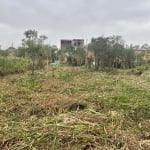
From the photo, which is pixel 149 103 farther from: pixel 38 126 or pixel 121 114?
pixel 38 126

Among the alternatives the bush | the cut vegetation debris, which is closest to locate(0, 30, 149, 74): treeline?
the bush

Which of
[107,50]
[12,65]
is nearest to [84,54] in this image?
[107,50]

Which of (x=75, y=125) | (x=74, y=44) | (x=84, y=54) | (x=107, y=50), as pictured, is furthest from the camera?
(x=74, y=44)

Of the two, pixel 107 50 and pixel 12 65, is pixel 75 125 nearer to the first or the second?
pixel 12 65

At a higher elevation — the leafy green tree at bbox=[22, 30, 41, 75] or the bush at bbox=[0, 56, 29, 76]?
the leafy green tree at bbox=[22, 30, 41, 75]

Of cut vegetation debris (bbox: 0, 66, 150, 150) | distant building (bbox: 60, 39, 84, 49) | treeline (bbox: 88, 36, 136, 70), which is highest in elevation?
distant building (bbox: 60, 39, 84, 49)

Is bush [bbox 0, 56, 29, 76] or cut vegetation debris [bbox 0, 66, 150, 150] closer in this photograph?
cut vegetation debris [bbox 0, 66, 150, 150]

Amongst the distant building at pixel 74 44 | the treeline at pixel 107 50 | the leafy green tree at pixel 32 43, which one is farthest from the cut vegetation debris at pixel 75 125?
the distant building at pixel 74 44

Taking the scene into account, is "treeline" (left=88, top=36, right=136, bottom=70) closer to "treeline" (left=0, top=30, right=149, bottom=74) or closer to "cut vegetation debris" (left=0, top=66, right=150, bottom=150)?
"treeline" (left=0, top=30, right=149, bottom=74)

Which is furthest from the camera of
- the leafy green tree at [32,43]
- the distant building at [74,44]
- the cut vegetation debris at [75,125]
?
the distant building at [74,44]

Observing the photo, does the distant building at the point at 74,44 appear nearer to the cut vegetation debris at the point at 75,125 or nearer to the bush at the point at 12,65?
the bush at the point at 12,65

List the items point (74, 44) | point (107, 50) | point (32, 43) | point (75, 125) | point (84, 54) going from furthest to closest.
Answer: point (74, 44), point (84, 54), point (107, 50), point (32, 43), point (75, 125)

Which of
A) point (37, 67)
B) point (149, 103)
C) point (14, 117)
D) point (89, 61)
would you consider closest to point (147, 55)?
point (89, 61)

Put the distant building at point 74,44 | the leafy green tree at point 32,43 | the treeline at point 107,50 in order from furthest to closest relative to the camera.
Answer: the distant building at point 74,44
the treeline at point 107,50
the leafy green tree at point 32,43
